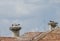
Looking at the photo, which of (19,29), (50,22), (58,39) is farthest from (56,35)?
(50,22)

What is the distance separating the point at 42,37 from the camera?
19.0m

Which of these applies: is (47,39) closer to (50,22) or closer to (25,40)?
(25,40)

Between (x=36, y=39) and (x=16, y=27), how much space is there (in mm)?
2576

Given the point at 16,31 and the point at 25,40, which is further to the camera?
the point at 16,31

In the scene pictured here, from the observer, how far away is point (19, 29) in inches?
824

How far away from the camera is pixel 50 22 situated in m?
24.8

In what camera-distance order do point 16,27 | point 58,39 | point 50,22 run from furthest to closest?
point 50,22 < point 16,27 < point 58,39

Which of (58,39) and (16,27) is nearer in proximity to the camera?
(58,39)

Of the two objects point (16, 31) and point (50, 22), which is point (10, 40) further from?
point (50, 22)

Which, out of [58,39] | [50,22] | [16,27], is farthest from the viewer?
[50,22]

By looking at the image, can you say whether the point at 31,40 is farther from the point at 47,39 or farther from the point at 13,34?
the point at 13,34

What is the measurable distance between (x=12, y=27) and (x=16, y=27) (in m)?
0.35

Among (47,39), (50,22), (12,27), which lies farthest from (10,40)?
(50,22)

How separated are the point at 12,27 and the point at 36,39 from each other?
2.85 m
